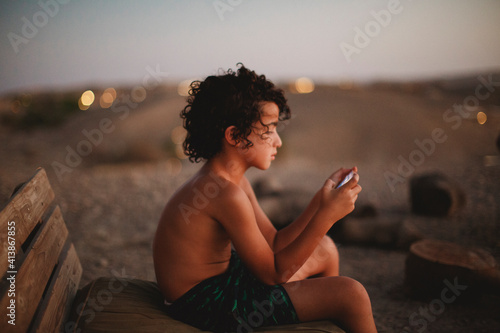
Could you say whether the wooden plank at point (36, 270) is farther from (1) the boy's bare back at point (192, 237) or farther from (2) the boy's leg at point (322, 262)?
(2) the boy's leg at point (322, 262)

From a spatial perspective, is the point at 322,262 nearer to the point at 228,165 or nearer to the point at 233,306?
the point at 233,306

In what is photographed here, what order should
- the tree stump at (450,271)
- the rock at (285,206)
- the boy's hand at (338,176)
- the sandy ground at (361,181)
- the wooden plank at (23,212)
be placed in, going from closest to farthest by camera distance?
1. the wooden plank at (23,212)
2. the boy's hand at (338,176)
3. the tree stump at (450,271)
4. the sandy ground at (361,181)
5. the rock at (285,206)

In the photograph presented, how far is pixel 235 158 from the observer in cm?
191

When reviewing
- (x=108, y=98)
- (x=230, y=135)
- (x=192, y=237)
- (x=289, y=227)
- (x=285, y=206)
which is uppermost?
(x=108, y=98)

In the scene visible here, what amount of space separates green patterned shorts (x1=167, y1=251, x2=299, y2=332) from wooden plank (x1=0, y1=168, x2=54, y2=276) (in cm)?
82

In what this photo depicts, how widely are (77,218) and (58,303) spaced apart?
4041mm

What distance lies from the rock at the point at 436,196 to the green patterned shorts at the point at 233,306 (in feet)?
13.4

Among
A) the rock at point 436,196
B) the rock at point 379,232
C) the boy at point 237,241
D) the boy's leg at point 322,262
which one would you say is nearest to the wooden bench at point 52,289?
the boy at point 237,241

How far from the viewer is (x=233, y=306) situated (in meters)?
1.73

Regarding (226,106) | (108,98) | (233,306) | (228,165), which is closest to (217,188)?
(228,165)

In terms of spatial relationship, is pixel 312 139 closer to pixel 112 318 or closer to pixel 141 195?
pixel 141 195

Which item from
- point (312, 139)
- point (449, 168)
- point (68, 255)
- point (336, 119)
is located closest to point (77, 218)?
point (68, 255)

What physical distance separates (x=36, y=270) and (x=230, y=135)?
3.53 ft

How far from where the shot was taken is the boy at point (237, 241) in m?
1.71
